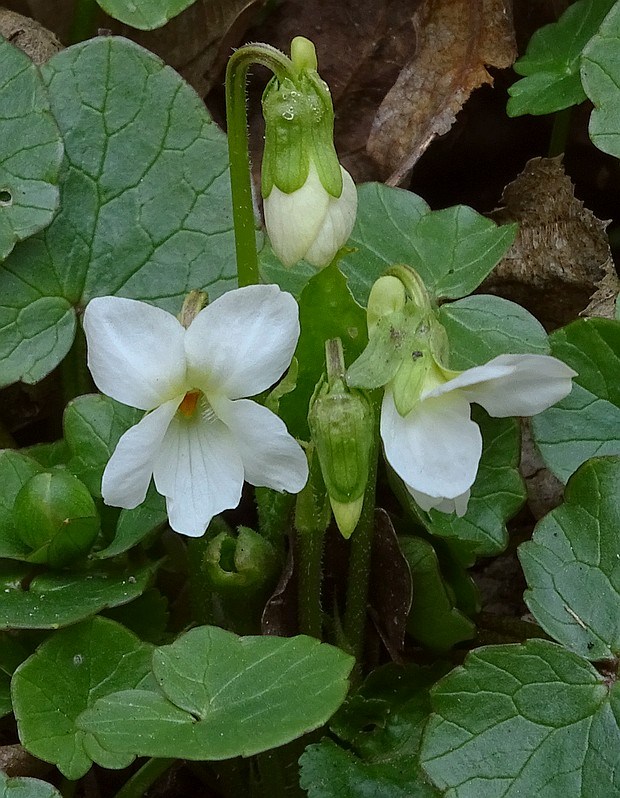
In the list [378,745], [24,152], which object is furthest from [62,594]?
[24,152]

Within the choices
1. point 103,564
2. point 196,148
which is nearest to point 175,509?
point 103,564

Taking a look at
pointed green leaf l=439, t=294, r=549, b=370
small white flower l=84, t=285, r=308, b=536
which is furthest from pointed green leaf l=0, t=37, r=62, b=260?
pointed green leaf l=439, t=294, r=549, b=370

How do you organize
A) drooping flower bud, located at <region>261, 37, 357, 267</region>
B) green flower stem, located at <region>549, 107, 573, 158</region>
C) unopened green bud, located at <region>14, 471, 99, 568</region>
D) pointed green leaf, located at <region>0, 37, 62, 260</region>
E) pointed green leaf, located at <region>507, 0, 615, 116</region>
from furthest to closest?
green flower stem, located at <region>549, 107, 573, 158</region> → pointed green leaf, located at <region>507, 0, 615, 116</region> → pointed green leaf, located at <region>0, 37, 62, 260</region> → unopened green bud, located at <region>14, 471, 99, 568</region> → drooping flower bud, located at <region>261, 37, 357, 267</region>

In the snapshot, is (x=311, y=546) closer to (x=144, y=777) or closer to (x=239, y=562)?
(x=239, y=562)

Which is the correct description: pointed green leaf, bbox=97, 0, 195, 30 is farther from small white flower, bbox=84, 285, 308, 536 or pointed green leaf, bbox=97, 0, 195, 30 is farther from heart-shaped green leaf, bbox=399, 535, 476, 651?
heart-shaped green leaf, bbox=399, 535, 476, 651

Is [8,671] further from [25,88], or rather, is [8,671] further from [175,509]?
[25,88]

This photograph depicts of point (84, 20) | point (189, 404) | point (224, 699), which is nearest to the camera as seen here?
point (224, 699)
